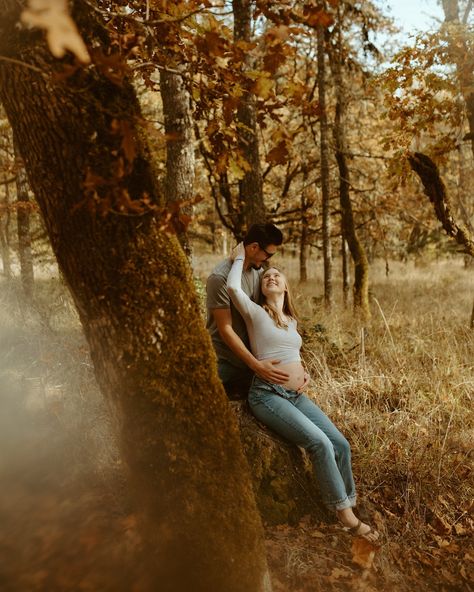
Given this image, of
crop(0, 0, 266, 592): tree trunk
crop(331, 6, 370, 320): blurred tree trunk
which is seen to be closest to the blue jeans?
crop(0, 0, 266, 592): tree trunk

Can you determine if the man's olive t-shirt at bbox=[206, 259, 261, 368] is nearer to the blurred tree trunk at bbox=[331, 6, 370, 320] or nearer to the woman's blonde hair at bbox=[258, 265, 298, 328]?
the woman's blonde hair at bbox=[258, 265, 298, 328]

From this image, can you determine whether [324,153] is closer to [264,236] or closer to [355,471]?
[264,236]

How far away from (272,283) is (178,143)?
3249 millimetres

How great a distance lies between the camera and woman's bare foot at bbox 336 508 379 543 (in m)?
3.19

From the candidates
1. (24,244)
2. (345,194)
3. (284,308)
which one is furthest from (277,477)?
(24,244)

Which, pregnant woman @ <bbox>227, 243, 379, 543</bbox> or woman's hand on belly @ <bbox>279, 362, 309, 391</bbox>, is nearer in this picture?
pregnant woman @ <bbox>227, 243, 379, 543</bbox>

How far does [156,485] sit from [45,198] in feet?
4.50

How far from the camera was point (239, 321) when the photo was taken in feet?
12.0

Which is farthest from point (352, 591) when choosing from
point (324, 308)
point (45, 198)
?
point (324, 308)

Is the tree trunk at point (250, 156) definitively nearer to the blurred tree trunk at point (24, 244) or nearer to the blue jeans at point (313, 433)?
the blue jeans at point (313, 433)

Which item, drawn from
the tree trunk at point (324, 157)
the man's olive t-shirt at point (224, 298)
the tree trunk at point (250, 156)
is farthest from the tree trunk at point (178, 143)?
the tree trunk at point (324, 157)

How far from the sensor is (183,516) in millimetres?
2176

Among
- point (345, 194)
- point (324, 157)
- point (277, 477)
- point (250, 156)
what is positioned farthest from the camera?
point (345, 194)

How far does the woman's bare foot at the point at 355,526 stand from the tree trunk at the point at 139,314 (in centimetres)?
102
